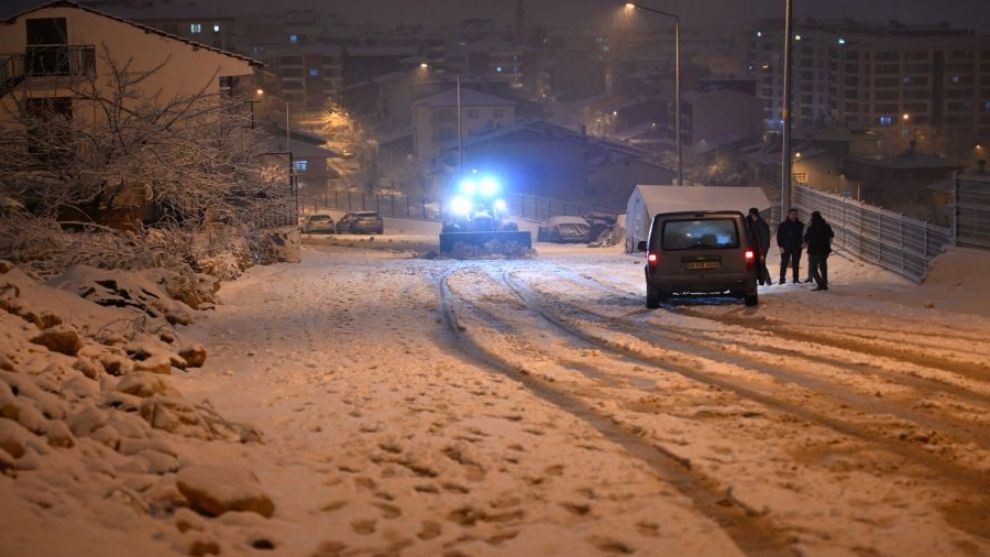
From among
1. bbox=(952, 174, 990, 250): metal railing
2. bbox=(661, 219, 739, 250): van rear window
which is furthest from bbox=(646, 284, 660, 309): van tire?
bbox=(952, 174, 990, 250): metal railing

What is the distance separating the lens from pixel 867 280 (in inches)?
940

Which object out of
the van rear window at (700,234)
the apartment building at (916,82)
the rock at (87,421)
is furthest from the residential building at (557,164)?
the rock at (87,421)

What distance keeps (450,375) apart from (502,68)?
146584mm

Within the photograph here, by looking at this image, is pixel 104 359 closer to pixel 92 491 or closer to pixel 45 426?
pixel 45 426

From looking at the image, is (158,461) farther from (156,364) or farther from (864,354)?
(864,354)

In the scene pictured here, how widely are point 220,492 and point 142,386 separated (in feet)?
8.05

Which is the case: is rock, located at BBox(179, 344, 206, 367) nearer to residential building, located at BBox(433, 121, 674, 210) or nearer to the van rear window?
the van rear window

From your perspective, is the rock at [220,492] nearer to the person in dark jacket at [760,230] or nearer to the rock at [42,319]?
the rock at [42,319]

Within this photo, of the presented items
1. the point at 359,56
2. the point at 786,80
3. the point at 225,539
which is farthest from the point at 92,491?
the point at 359,56

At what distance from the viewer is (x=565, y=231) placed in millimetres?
52906

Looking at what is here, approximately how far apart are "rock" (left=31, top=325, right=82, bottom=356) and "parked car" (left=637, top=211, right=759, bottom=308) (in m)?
10.4

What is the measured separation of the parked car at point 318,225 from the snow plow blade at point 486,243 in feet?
75.2

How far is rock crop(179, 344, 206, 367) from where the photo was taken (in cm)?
1194

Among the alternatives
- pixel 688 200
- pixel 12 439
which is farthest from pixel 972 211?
pixel 12 439
